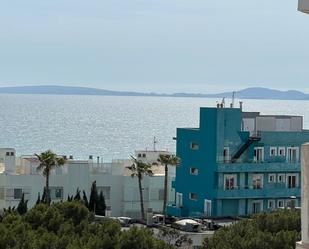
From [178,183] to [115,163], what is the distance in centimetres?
580

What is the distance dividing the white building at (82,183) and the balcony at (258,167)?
742 cm

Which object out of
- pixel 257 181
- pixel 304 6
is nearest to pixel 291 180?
pixel 257 181

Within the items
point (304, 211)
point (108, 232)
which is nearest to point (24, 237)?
point (108, 232)

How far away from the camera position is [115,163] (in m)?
65.0

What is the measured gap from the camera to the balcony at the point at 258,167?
186 feet

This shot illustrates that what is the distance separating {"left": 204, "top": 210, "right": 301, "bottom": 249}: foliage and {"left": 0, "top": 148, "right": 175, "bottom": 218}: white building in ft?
87.9

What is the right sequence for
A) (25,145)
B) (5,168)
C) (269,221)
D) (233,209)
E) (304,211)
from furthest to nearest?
(25,145)
(5,168)
(233,209)
(269,221)
(304,211)

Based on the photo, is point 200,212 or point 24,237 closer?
point 24,237

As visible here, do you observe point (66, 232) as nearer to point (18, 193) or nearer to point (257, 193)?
point (18, 193)

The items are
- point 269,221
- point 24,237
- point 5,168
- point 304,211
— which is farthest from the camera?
point 5,168

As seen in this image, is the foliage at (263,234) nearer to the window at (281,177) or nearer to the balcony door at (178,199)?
the window at (281,177)

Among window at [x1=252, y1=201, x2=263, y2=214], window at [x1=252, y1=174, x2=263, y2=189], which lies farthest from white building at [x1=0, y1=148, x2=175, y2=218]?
window at [x1=252, y1=174, x2=263, y2=189]

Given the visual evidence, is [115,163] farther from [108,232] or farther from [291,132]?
[108,232]

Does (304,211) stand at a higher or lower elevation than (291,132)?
lower
